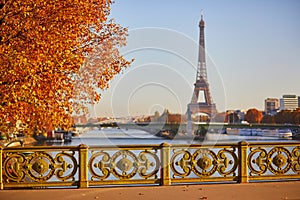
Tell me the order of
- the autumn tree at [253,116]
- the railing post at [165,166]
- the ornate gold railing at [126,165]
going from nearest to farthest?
the ornate gold railing at [126,165], the railing post at [165,166], the autumn tree at [253,116]

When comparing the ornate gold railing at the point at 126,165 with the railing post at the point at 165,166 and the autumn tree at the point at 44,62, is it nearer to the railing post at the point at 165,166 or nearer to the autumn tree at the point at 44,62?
the railing post at the point at 165,166

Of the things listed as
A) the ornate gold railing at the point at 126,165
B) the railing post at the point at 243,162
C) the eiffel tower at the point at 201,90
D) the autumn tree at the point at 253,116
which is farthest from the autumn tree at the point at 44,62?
the autumn tree at the point at 253,116

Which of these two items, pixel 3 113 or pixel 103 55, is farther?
pixel 103 55

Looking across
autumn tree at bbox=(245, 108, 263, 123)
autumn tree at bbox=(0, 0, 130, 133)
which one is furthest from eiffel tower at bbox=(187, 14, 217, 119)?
autumn tree at bbox=(245, 108, 263, 123)

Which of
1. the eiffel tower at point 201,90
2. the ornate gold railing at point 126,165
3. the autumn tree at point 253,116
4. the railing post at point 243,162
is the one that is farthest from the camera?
the autumn tree at point 253,116

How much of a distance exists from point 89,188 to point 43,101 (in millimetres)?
2661

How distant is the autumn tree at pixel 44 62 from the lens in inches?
458

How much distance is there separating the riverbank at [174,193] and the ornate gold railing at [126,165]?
28 cm

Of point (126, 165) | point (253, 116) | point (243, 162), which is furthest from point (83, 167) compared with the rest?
point (253, 116)

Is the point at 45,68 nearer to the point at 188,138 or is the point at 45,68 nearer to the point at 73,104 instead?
the point at 73,104

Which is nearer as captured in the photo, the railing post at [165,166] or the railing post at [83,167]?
the railing post at [83,167]

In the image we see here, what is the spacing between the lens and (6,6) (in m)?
12.3

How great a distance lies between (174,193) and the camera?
10.7 m

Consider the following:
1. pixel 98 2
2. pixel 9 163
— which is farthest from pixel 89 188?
pixel 98 2
